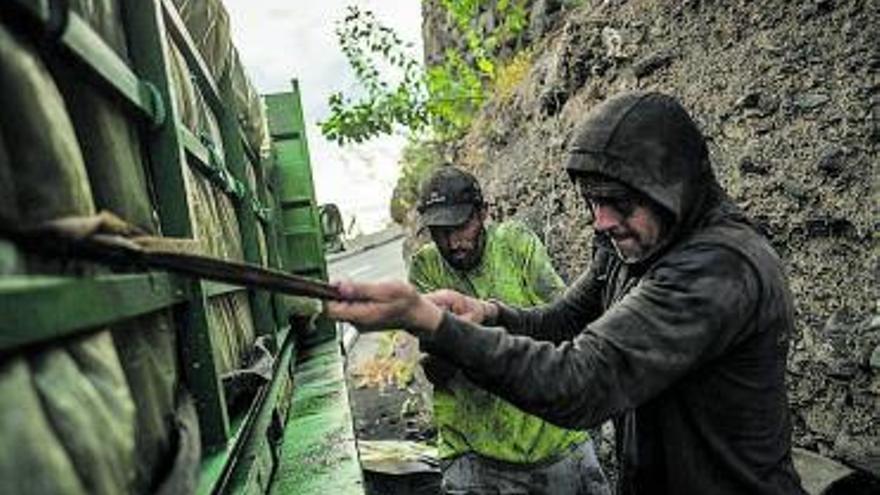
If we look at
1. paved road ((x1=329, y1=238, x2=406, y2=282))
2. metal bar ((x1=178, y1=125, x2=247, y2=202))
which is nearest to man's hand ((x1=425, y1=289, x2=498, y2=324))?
metal bar ((x1=178, y1=125, x2=247, y2=202))

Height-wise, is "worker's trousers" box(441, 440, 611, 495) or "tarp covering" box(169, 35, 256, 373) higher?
"tarp covering" box(169, 35, 256, 373)

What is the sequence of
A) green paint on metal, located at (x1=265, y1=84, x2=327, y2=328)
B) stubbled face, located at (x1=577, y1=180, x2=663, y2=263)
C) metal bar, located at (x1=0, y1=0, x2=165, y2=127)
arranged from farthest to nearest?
1. green paint on metal, located at (x1=265, y1=84, x2=327, y2=328)
2. stubbled face, located at (x1=577, y1=180, x2=663, y2=263)
3. metal bar, located at (x1=0, y1=0, x2=165, y2=127)

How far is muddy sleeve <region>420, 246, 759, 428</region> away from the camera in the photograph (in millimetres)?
2006

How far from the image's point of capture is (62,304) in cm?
117

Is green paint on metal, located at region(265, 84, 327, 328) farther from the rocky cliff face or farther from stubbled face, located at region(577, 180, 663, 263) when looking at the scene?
stubbled face, located at region(577, 180, 663, 263)

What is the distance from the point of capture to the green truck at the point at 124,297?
116 cm

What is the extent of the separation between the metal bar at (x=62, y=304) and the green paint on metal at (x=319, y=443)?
1.29m

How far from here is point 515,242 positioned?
13.3 feet

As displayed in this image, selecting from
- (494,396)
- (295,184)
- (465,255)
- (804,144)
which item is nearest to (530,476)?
(494,396)

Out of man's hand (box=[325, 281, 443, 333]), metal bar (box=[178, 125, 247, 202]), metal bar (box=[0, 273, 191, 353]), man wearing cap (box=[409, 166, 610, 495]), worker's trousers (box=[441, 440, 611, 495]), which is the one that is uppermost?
metal bar (box=[178, 125, 247, 202])

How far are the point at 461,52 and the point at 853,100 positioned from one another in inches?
329

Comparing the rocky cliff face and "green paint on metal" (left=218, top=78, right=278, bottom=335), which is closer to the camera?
the rocky cliff face

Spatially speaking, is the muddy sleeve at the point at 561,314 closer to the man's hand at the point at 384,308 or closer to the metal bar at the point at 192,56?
the man's hand at the point at 384,308

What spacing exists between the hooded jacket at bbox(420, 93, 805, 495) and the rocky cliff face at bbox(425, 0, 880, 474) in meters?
1.74
